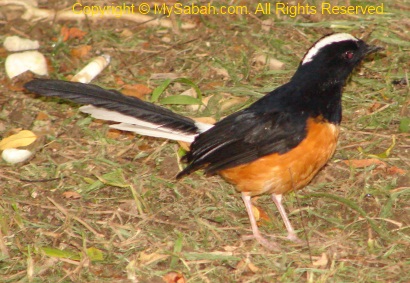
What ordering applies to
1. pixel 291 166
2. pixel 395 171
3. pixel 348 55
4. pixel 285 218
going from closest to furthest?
pixel 291 166, pixel 285 218, pixel 348 55, pixel 395 171

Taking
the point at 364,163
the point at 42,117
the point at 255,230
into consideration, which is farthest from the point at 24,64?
the point at 364,163

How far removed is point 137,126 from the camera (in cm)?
543

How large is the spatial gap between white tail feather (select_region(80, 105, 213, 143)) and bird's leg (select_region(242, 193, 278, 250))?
591 millimetres

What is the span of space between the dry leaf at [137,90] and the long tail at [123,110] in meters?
1.11

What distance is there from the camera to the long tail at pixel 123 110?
5.32 meters

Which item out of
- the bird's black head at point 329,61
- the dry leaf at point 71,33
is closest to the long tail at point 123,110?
the bird's black head at point 329,61

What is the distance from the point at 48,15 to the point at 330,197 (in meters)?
3.58

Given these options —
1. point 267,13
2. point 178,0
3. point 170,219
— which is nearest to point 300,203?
point 170,219

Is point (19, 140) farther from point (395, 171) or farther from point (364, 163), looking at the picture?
point (395, 171)

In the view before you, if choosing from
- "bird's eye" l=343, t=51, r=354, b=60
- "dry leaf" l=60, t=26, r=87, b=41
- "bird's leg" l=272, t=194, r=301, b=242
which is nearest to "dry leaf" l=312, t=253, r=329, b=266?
"bird's leg" l=272, t=194, r=301, b=242

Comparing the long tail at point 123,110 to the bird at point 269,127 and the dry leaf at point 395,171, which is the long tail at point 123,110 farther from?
the dry leaf at point 395,171

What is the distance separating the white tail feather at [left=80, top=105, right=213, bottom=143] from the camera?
5.34 m

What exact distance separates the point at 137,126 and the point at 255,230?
1128mm

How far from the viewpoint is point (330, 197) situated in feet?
17.5
